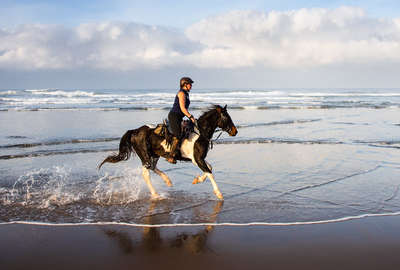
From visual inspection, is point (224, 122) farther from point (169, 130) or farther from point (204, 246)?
point (204, 246)

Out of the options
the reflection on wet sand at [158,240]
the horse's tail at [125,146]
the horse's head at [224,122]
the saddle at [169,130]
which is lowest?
the reflection on wet sand at [158,240]

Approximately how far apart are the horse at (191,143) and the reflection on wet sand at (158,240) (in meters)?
1.76

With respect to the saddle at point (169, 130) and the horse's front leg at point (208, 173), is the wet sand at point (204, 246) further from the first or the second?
the saddle at point (169, 130)

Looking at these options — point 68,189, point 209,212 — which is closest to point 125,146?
point 68,189

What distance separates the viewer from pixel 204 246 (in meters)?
5.05

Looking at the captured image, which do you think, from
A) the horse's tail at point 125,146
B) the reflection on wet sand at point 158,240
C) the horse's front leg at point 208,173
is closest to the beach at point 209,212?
the reflection on wet sand at point 158,240

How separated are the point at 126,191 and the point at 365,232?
4631 mm

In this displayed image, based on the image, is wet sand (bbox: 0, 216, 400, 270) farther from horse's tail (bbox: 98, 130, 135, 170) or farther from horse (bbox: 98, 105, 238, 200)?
horse's tail (bbox: 98, 130, 135, 170)

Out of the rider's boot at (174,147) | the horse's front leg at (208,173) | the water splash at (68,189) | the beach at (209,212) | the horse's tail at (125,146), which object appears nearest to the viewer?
the beach at (209,212)

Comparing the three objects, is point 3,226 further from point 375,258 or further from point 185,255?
point 375,258

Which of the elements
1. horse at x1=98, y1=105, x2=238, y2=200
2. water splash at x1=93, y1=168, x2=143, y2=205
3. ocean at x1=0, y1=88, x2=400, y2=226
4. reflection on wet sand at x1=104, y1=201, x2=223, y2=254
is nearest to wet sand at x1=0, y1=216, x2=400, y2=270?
reflection on wet sand at x1=104, y1=201, x2=223, y2=254

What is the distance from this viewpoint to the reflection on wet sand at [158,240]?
4.98 metres

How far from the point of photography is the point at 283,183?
8531mm

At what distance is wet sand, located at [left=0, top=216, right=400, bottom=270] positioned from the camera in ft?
14.9
